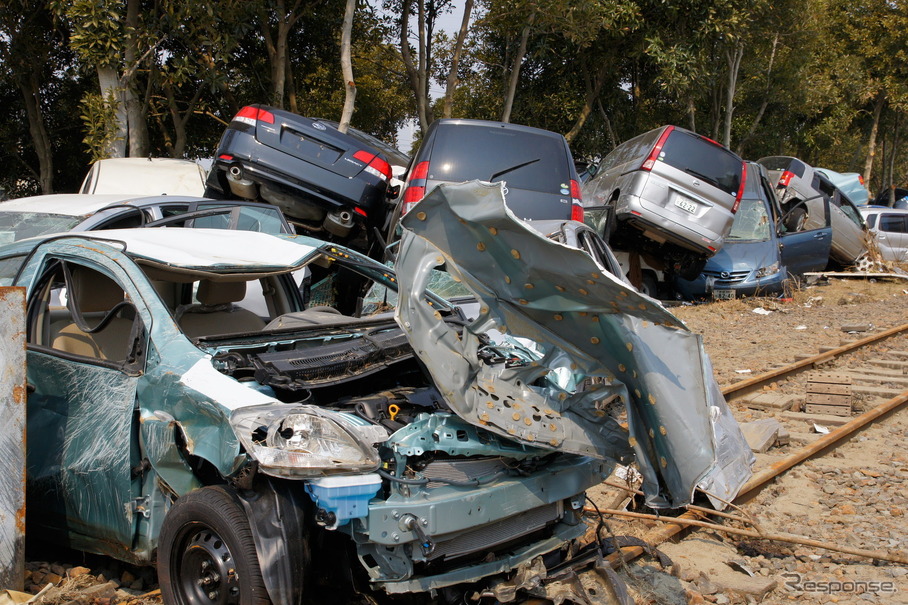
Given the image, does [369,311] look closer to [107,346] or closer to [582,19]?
[107,346]

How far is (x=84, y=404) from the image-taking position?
3.78 metres

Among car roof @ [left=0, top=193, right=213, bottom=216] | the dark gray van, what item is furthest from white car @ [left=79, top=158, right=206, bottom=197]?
the dark gray van

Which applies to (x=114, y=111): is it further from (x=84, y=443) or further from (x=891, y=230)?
(x=891, y=230)

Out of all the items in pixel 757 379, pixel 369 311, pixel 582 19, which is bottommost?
pixel 757 379

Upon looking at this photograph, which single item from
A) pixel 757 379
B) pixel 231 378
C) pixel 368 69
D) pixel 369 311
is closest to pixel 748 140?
pixel 368 69

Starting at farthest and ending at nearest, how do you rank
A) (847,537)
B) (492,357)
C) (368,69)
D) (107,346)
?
(368,69), (847,537), (107,346), (492,357)

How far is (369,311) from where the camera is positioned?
5.50 m

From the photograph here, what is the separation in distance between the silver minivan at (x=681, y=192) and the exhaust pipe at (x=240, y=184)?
5282 millimetres

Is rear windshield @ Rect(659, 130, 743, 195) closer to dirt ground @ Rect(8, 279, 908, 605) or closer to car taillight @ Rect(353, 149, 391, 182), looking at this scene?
dirt ground @ Rect(8, 279, 908, 605)

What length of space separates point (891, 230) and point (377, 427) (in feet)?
71.3

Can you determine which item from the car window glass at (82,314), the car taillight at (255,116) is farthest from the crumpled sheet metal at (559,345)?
the car taillight at (255,116)

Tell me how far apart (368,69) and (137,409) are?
67.6 feet

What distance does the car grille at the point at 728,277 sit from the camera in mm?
13703

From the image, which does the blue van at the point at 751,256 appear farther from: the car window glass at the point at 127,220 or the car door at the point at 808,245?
the car window glass at the point at 127,220
